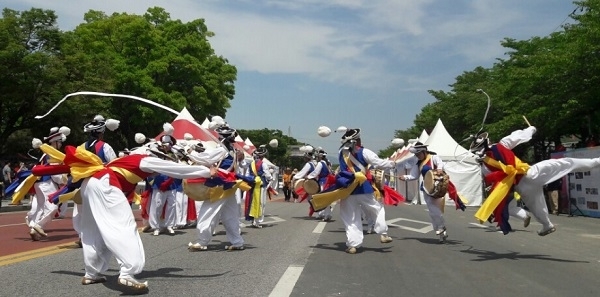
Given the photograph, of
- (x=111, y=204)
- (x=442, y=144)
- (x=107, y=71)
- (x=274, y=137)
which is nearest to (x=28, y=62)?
(x=107, y=71)

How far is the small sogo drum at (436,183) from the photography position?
1177 cm

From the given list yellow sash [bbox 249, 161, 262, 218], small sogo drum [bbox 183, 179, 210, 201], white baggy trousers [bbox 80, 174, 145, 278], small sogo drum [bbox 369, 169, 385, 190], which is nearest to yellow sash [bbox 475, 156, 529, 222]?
small sogo drum [bbox 369, 169, 385, 190]

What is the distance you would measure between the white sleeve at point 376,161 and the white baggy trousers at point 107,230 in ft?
15.5

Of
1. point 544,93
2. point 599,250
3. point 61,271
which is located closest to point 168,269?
point 61,271

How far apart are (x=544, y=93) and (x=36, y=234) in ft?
67.5

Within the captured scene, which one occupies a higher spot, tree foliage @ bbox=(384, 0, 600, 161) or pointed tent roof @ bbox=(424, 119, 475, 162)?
tree foliage @ bbox=(384, 0, 600, 161)

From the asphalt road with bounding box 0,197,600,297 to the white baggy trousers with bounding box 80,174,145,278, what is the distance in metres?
0.34

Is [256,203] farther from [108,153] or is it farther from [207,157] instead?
[108,153]

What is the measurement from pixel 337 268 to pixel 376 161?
2.51 metres

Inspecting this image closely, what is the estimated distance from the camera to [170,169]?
714 cm

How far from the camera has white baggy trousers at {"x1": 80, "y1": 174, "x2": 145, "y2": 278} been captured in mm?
6695

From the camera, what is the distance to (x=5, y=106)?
3105cm

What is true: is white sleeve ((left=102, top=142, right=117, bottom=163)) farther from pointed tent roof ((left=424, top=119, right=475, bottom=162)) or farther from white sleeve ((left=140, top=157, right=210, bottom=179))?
pointed tent roof ((left=424, top=119, right=475, bottom=162))

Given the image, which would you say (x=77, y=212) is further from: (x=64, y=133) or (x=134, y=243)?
(x=134, y=243)
